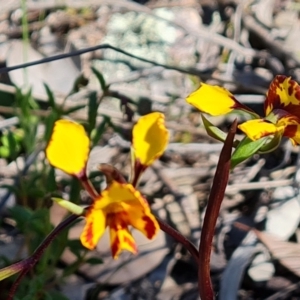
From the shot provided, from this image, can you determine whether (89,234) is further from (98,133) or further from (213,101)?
(98,133)

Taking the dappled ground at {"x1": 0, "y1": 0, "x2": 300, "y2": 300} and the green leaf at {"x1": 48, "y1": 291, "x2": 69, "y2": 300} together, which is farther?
the dappled ground at {"x1": 0, "y1": 0, "x2": 300, "y2": 300}

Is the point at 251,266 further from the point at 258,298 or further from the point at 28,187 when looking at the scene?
the point at 28,187

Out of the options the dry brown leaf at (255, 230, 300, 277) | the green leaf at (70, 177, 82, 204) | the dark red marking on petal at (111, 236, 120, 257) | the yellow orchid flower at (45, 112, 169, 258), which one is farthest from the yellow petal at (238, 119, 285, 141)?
the dry brown leaf at (255, 230, 300, 277)

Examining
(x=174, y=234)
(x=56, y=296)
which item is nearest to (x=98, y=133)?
(x=56, y=296)

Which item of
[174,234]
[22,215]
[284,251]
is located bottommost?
[284,251]

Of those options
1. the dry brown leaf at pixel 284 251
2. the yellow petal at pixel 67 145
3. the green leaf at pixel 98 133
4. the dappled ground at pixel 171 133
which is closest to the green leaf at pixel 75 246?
the dappled ground at pixel 171 133

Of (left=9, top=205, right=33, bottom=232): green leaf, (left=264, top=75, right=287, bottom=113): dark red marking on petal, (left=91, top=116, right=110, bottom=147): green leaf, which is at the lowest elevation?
(left=9, top=205, right=33, bottom=232): green leaf

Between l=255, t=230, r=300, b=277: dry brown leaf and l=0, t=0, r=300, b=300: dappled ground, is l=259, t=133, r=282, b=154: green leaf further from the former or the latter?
l=255, t=230, r=300, b=277: dry brown leaf
